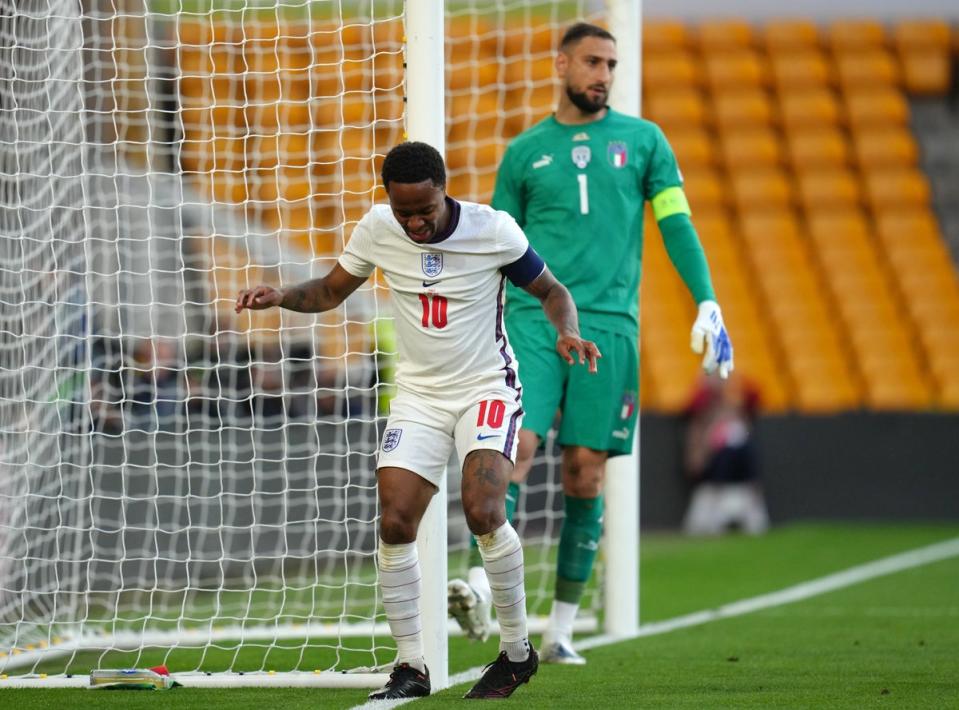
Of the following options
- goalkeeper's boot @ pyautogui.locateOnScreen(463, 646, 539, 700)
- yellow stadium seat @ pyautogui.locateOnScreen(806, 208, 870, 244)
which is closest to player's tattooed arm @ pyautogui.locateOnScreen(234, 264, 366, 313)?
goalkeeper's boot @ pyautogui.locateOnScreen(463, 646, 539, 700)

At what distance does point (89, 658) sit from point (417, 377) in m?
2.60

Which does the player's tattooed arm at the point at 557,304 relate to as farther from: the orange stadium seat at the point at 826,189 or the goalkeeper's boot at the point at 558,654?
the orange stadium seat at the point at 826,189

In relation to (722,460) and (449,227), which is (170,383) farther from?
(722,460)

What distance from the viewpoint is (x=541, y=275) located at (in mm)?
5293

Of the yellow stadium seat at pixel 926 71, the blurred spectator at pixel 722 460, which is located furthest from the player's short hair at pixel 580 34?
the yellow stadium seat at pixel 926 71

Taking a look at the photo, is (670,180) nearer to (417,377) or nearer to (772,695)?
(417,377)

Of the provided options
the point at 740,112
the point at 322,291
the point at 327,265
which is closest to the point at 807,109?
the point at 740,112

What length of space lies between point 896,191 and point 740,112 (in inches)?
85.7

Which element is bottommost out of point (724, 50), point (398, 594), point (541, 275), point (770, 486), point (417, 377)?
point (770, 486)

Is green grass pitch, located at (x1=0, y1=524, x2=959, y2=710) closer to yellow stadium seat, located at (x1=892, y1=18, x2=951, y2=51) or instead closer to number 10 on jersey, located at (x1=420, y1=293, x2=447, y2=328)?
number 10 on jersey, located at (x1=420, y1=293, x2=447, y2=328)

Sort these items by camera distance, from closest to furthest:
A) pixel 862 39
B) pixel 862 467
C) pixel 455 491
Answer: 1. pixel 455 491
2. pixel 862 467
3. pixel 862 39

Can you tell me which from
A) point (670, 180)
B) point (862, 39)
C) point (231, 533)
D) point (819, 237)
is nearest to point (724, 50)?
point (862, 39)

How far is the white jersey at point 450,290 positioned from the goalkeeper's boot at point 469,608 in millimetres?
977

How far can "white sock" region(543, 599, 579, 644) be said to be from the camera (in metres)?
6.46
